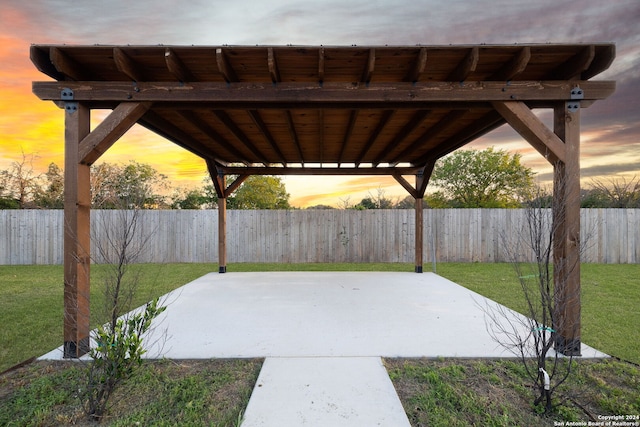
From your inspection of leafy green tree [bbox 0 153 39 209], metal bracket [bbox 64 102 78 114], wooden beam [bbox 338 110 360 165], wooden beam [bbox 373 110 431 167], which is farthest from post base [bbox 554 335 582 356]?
leafy green tree [bbox 0 153 39 209]

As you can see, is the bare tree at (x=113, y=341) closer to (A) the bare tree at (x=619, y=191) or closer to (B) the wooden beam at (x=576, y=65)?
(B) the wooden beam at (x=576, y=65)

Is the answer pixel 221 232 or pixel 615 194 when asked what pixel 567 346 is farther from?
pixel 615 194

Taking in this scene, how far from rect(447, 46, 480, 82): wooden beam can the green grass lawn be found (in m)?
2.98

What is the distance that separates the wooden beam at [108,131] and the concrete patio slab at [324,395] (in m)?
2.47

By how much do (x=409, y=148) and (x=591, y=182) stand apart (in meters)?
→ 9.99

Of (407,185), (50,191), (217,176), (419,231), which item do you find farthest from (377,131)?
(50,191)

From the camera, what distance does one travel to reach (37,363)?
8.78ft

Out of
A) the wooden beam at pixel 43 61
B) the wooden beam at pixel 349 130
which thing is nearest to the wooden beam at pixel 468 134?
the wooden beam at pixel 349 130

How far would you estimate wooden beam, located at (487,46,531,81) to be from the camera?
8.85 feet

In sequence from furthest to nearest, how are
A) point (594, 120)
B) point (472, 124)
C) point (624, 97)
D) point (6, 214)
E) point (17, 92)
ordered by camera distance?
1. point (6, 214)
2. point (594, 120)
3. point (624, 97)
4. point (17, 92)
5. point (472, 124)

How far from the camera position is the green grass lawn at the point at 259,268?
10.6 feet

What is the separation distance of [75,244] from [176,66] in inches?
73.2

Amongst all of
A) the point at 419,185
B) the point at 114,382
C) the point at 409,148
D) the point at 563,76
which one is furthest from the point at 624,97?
the point at 114,382

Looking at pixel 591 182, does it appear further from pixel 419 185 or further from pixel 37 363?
pixel 37 363
